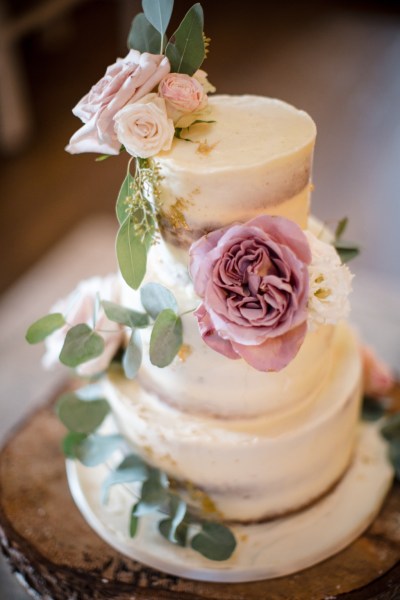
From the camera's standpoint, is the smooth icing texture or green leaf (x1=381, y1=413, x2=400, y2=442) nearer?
the smooth icing texture

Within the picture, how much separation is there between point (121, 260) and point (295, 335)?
322 mm

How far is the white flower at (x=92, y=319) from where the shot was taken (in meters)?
1.48

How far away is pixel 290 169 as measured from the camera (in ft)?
4.02

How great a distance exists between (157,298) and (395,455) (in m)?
0.72

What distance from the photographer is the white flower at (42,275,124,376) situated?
1.48 metres

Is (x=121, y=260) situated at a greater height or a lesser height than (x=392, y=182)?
greater

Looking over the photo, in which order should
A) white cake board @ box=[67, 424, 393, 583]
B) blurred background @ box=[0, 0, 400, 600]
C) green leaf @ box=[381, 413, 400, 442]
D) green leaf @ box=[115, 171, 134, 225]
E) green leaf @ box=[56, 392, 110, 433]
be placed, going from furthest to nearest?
1. blurred background @ box=[0, 0, 400, 600]
2. green leaf @ box=[381, 413, 400, 442]
3. green leaf @ box=[56, 392, 110, 433]
4. white cake board @ box=[67, 424, 393, 583]
5. green leaf @ box=[115, 171, 134, 225]

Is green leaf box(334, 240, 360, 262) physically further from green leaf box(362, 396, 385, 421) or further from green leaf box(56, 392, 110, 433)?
green leaf box(56, 392, 110, 433)

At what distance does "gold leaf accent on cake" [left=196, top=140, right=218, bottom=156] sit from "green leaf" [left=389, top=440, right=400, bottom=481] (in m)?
0.86

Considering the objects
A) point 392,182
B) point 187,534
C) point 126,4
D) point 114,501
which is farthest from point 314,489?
point 126,4


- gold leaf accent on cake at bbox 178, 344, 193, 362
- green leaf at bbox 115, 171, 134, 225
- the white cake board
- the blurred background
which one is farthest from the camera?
the blurred background

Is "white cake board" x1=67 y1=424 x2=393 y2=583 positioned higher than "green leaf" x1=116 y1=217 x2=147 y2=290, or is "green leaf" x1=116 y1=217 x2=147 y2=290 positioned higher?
"green leaf" x1=116 y1=217 x2=147 y2=290

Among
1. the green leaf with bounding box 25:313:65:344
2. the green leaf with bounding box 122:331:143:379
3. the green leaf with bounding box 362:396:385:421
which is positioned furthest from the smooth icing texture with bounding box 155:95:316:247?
the green leaf with bounding box 362:396:385:421

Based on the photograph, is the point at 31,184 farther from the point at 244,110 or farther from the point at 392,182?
the point at 244,110
